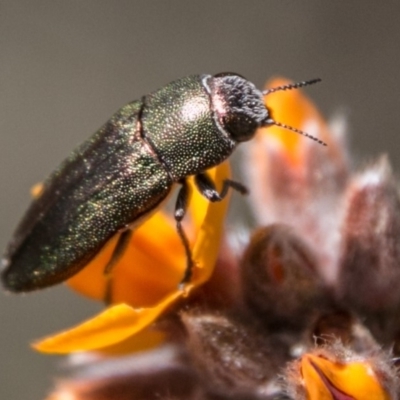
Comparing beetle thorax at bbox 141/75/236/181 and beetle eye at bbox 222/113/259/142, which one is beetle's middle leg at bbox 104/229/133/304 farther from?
beetle eye at bbox 222/113/259/142

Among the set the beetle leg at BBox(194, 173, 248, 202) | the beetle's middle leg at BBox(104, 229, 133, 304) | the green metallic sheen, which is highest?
the green metallic sheen

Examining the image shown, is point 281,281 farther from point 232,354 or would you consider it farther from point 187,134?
point 187,134

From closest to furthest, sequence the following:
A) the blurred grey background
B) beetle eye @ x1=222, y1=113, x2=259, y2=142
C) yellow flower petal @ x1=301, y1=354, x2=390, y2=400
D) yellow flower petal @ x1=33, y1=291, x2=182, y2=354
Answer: yellow flower petal @ x1=301, y1=354, x2=390, y2=400 < yellow flower petal @ x1=33, y1=291, x2=182, y2=354 < beetle eye @ x1=222, y1=113, x2=259, y2=142 < the blurred grey background

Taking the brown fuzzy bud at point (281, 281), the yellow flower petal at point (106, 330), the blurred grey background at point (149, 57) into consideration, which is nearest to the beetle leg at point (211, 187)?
the brown fuzzy bud at point (281, 281)

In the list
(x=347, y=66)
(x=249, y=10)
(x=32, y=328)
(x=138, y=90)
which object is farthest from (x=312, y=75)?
(x=32, y=328)

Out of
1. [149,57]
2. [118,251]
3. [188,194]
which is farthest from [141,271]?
[149,57]

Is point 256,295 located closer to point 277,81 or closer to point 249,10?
point 277,81

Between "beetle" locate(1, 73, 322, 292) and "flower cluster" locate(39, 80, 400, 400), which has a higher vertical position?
"beetle" locate(1, 73, 322, 292)

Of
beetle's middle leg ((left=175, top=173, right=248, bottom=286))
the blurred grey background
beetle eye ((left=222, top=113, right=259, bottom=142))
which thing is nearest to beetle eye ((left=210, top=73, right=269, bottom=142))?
beetle eye ((left=222, top=113, right=259, bottom=142))
